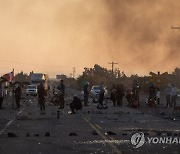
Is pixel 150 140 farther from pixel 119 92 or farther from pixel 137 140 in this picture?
pixel 119 92

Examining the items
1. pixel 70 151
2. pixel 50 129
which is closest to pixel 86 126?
pixel 50 129

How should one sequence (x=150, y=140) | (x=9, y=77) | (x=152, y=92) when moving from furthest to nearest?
(x=152, y=92), (x=9, y=77), (x=150, y=140)

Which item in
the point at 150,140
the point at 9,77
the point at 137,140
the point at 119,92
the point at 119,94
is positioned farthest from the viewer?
the point at 119,94

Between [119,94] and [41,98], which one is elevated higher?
[119,94]

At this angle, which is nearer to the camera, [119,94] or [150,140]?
[150,140]

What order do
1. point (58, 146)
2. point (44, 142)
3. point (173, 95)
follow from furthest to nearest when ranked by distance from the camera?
point (173, 95) → point (44, 142) → point (58, 146)

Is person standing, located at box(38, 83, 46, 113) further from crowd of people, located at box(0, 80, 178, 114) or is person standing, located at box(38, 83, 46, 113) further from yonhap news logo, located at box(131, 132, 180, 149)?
yonhap news logo, located at box(131, 132, 180, 149)

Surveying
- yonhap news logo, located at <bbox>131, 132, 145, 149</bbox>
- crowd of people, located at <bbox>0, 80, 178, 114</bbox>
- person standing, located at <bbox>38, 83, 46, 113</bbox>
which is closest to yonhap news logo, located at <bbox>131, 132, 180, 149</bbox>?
yonhap news logo, located at <bbox>131, 132, 145, 149</bbox>

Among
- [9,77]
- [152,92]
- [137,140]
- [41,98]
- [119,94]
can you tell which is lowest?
[137,140]

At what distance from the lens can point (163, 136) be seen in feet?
57.4

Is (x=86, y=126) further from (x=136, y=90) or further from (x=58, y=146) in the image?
(x=136, y=90)

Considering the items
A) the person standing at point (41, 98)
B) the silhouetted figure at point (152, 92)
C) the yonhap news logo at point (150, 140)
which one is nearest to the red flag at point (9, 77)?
A: the person standing at point (41, 98)

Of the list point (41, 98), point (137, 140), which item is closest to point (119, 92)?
point (41, 98)

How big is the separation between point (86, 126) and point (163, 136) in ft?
16.4
